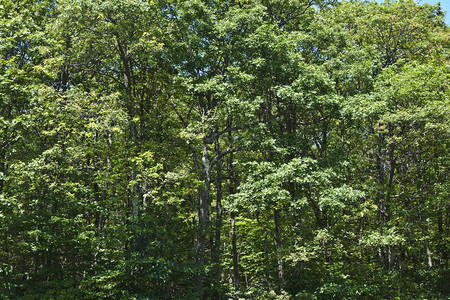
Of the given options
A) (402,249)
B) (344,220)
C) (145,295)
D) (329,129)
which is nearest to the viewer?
(145,295)

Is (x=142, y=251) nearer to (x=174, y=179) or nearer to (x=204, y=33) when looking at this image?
(x=174, y=179)

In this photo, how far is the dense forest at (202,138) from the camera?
528 inches

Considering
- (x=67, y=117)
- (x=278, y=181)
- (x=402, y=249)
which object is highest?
(x=67, y=117)

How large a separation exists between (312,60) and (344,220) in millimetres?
7720

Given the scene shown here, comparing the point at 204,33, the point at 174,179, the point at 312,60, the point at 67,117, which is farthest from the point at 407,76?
the point at 67,117

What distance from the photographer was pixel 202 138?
1609 cm

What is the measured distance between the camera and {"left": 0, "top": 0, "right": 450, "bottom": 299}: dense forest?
1341 centimetres

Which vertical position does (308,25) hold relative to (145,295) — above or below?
above

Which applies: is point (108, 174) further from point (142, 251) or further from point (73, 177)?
point (142, 251)

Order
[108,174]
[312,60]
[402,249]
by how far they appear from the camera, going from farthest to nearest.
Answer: [402,249]
[312,60]
[108,174]

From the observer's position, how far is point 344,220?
52.0ft

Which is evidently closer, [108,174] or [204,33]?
[108,174]

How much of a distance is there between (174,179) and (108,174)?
2.56 meters

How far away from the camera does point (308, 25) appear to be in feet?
59.7
